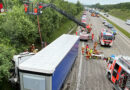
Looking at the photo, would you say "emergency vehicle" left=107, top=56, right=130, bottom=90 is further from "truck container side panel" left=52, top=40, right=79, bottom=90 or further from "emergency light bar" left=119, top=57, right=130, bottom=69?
"truck container side panel" left=52, top=40, right=79, bottom=90

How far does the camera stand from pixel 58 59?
8969 mm

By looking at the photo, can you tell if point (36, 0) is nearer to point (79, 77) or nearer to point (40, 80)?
point (79, 77)

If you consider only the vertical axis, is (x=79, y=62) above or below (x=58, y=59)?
below

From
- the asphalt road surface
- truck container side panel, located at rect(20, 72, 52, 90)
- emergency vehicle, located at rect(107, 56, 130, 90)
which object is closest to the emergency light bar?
emergency vehicle, located at rect(107, 56, 130, 90)

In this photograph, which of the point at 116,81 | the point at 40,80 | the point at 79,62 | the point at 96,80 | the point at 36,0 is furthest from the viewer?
the point at 36,0

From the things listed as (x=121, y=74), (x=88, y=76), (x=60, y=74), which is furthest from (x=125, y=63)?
(x=60, y=74)

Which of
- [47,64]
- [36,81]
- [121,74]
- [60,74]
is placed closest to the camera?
[36,81]

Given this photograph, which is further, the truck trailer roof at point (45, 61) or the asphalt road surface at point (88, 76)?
the asphalt road surface at point (88, 76)

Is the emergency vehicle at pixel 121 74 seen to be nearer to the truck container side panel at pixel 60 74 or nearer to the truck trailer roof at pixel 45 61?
the truck container side panel at pixel 60 74

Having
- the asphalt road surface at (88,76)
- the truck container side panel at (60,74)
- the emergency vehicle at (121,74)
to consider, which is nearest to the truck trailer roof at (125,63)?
the emergency vehicle at (121,74)

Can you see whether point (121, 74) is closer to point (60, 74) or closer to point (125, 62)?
point (125, 62)

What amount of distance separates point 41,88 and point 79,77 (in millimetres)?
6648

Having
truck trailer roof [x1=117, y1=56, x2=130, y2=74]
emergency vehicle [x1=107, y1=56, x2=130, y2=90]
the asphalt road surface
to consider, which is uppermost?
truck trailer roof [x1=117, y1=56, x2=130, y2=74]

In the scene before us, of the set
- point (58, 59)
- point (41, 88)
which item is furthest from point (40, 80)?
point (58, 59)
